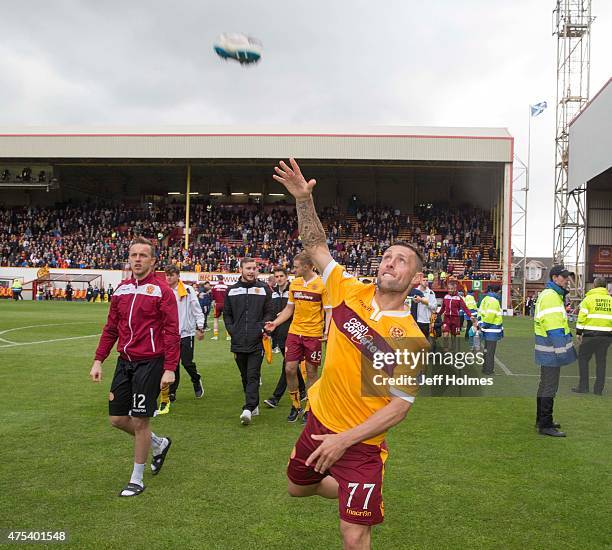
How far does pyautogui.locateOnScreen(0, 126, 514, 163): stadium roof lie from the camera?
39406 mm

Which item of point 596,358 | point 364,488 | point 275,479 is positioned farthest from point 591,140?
point 364,488

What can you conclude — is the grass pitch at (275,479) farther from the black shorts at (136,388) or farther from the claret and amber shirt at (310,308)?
the claret and amber shirt at (310,308)

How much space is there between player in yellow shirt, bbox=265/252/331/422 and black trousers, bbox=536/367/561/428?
2.91 metres

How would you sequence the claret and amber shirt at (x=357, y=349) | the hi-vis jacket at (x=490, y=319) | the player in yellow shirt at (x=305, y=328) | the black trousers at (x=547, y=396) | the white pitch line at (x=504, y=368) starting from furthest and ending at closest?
the white pitch line at (x=504, y=368) < the hi-vis jacket at (x=490, y=319) < the player in yellow shirt at (x=305, y=328) < the black trousers at (x=547, y=396) < the claret and amber shirt at (x=357, y=349)

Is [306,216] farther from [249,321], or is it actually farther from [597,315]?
[597,315]

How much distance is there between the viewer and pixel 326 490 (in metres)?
3.80

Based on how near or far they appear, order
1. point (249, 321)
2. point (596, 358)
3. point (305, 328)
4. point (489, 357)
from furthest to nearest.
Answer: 1. point (489, 357)
2. point (596, 358)
3. point (305, 328)
4. point (249, 321)

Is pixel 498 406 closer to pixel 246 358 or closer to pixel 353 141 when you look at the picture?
pixel 246 358

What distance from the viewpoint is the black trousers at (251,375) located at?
7891 millimetres

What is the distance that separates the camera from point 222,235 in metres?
48.5

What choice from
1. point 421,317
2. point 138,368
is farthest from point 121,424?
point 421,317

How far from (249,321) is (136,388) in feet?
9.51

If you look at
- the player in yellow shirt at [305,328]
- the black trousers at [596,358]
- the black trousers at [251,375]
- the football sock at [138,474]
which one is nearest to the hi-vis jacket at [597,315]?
the black trousers at [596,358]

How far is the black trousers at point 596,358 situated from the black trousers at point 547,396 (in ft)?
12.0
